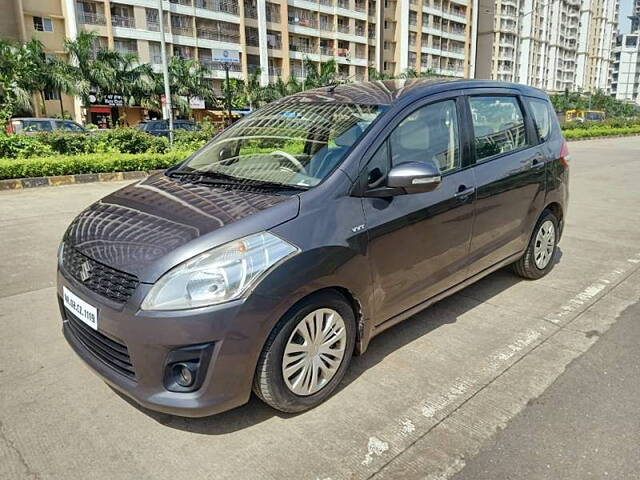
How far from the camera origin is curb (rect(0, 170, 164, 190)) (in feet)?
31.7

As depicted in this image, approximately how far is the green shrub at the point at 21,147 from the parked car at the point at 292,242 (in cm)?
911

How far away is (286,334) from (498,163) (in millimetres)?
2293

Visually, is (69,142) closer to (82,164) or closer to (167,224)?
(82,164)

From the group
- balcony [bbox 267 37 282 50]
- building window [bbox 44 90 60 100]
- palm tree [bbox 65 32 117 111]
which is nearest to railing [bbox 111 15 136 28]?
palm tree [bbox 65 32 117 111]

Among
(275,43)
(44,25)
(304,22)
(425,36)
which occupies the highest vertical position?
(425,36)

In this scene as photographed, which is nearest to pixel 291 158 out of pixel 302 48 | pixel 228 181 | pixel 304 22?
pixel 228 181

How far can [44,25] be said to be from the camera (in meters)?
38.6

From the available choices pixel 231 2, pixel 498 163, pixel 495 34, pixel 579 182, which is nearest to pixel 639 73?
pixel 495 34

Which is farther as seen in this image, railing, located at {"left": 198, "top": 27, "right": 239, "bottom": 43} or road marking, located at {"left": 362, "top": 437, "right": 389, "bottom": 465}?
railing, located at {"left": 198, "top": 27, "right": 239, "bottom": 43}

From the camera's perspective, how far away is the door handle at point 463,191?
340cm

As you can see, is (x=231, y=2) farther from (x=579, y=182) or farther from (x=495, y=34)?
(x=495, y=34)

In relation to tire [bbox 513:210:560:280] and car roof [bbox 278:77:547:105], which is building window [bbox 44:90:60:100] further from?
tire [bbox 513:210:560:280]

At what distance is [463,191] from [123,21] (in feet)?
145

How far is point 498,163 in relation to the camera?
3811 mm
